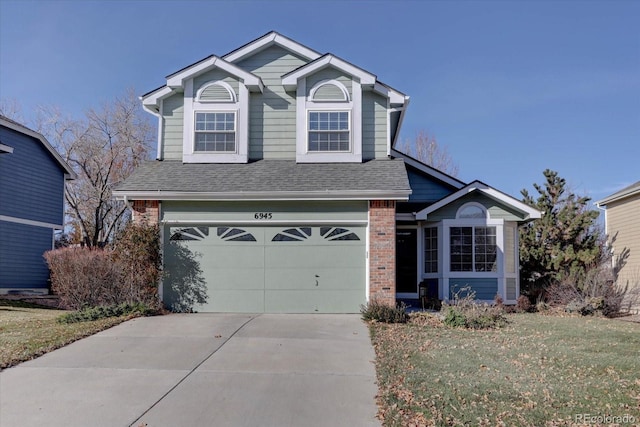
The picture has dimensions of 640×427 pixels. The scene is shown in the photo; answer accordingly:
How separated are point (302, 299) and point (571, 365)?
6.45 meters

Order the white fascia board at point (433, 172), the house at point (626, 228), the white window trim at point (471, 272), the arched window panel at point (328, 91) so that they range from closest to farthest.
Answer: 1. the arched window panel at point (328, 91)
2. the white window trim at point (471, 272)
3. the white fascia board at point (433, 172)
4. the house at point (626, 228)

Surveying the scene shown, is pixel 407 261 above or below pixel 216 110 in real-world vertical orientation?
below

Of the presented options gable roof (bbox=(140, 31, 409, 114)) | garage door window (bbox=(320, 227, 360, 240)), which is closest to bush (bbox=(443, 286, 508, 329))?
garage door window (bbox=(320, 227, 360, 240))

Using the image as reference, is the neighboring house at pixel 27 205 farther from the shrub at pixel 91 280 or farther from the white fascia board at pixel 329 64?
the white fascia board at pixel 329 64

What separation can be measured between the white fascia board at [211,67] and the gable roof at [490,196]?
18.7 feet

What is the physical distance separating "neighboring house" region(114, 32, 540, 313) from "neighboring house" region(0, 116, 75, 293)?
877 centimetres

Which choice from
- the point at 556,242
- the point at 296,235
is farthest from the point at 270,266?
the point at 556,242

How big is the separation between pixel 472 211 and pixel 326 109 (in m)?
4.83

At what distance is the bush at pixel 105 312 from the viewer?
11477 mm

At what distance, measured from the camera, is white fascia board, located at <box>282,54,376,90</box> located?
13.8 metres

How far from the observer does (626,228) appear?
60.1 ft

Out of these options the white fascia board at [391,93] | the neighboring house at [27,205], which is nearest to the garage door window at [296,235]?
the white fascia board at [391,93]

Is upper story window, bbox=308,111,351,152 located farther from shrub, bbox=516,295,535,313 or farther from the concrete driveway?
shrub, bbox=516,295,535,313

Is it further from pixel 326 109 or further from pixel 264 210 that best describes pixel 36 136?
pixel 326 109
